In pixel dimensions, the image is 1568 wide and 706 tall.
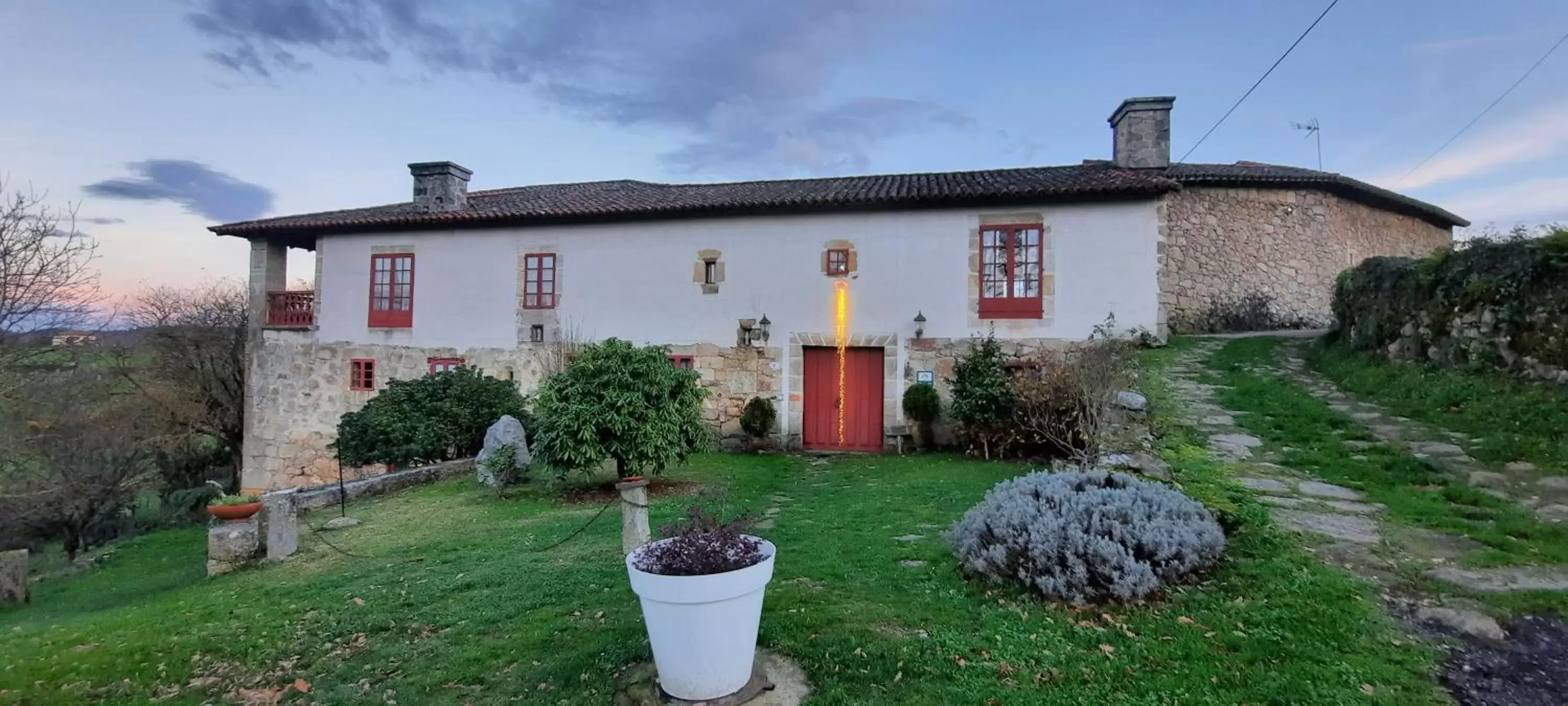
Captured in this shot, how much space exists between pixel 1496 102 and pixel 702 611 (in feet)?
46.8

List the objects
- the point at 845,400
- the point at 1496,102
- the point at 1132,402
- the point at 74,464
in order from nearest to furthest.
Result: the point at 1132,402 → the point at 1496,102 → the point at 845,400 → the point at 74,464

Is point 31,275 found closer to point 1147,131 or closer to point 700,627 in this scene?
point 700,627

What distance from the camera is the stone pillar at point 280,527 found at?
243 inches

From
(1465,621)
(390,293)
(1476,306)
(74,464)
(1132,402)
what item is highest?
(390,293)

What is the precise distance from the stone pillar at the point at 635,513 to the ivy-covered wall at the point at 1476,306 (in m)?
7.94

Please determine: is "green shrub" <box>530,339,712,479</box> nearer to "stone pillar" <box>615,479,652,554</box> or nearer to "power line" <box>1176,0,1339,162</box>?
"stone pillar" <box>615,479,652,554</box>

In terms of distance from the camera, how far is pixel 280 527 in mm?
6211

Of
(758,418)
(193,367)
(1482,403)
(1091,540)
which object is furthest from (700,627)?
(193,367)

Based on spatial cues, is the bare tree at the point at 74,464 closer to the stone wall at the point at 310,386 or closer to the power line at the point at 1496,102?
the stone wall at the point at 310,386

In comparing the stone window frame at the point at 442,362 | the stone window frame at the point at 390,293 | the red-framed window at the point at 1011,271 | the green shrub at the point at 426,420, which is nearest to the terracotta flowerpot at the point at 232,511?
the green shrub at the point at 426,420

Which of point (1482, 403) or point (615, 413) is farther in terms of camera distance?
point (615, 413)

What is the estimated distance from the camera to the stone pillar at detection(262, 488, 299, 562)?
20.3 ft

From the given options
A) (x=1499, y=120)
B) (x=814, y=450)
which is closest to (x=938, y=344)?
(x=814, y=450)

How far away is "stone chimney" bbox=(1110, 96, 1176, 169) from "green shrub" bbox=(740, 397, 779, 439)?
798 centimetres
